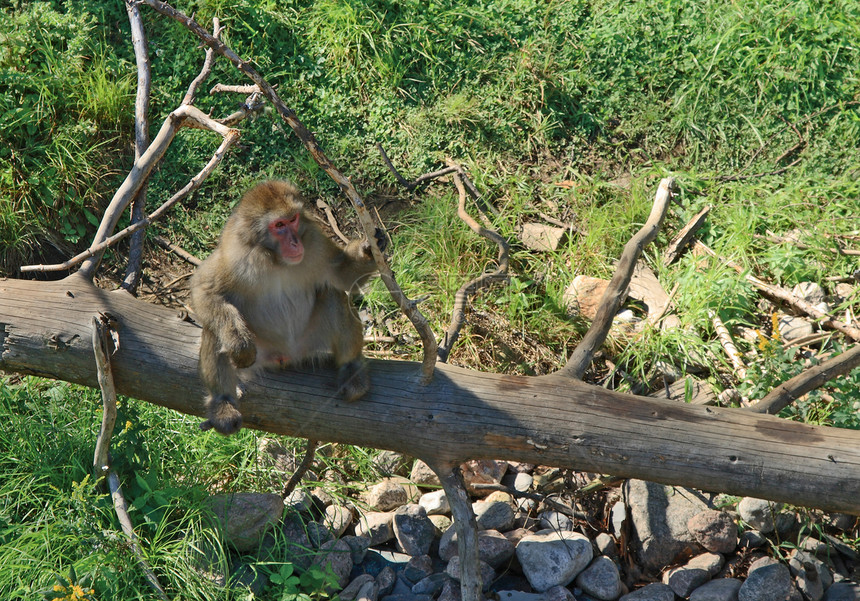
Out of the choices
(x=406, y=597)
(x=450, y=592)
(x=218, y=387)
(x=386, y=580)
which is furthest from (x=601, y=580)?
(x=218, y=387)

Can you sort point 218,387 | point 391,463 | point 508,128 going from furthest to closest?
point 508,128 < point 391,463 < point 218,387

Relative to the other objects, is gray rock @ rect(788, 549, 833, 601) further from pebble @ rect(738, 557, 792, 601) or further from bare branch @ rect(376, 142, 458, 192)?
bare branch @ rect(376, 142, 458, 192)

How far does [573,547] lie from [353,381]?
1.64 m

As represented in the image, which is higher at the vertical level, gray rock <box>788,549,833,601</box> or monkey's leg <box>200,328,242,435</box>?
monkey's leg <box>200,328,242,435</box>

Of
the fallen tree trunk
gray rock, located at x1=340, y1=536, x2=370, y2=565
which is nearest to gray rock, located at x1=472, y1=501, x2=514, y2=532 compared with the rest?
gray rock, located at x1=340, y1=536, x2=370, y2=565

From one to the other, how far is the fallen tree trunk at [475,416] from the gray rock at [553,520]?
1121 millimetres

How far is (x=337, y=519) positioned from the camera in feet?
15.3

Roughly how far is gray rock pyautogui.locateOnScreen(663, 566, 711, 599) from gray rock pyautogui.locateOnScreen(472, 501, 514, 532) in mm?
930

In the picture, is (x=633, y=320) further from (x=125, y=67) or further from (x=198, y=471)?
(x=125, y=67)

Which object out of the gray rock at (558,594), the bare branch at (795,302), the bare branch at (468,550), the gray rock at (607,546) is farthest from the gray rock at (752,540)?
the bare branch at (468,550)

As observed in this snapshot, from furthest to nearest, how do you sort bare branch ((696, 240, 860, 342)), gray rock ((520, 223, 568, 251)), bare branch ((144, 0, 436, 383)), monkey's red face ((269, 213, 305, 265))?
gray rock ((520, 223, 568, 251))
bare branch ((696, 240, 860, 342))
monkey's red face ((269, 213, 305, 265))
bare branch ((144, 0, 436, 383))

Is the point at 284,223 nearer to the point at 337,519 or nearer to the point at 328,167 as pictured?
the point at 328,167

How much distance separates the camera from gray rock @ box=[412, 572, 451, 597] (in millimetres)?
4301

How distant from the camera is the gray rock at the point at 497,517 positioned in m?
4.68
